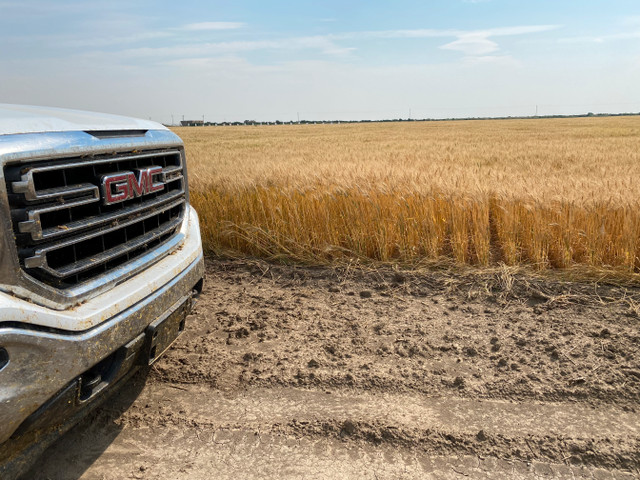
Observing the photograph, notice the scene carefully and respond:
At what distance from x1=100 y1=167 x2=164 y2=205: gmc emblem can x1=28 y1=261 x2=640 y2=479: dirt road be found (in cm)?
116

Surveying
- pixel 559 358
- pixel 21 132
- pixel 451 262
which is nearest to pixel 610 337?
pixel 559 358

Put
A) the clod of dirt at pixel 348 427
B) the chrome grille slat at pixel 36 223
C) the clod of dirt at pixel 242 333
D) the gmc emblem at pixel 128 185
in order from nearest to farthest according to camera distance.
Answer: the chrome grille slat at pixel 36 223 → the gmc emblem at pixel 128 185 → the clod of dirt at pixel 348 427 → the clod of dirt at pixel 242 333

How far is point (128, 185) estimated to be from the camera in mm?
2252

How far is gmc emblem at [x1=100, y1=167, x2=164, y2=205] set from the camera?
2094 millimetres

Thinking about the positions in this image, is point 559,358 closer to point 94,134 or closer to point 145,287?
point 145,287

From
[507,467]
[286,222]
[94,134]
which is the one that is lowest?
[507,467]

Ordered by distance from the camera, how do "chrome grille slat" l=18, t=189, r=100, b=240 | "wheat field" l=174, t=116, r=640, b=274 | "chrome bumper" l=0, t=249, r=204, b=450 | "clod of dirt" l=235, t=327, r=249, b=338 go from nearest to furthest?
"chrome bumper" l=0, t=249, r=204, b=450 < "chrome grille slat" l=18, t=189, r=100, b=240 < "clod of dirt" l=235, t=327, r=249, b=338 < "wheat field" l=174, t=116, r=640, b=274

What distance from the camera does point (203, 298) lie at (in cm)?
431

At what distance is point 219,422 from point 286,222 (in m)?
3.08

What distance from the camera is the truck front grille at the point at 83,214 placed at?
1700 mm

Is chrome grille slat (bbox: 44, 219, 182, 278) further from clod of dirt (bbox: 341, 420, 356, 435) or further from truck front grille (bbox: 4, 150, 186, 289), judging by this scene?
clod of dirt (bbox: 341, 420, 356, 435)

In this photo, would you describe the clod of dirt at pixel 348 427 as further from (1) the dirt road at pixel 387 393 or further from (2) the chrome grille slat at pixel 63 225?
(2) the chrome grille slat at pixel 63 225

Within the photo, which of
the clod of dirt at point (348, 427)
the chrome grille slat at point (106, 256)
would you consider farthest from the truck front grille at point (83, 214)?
the clod of dirt at point (348, 427)

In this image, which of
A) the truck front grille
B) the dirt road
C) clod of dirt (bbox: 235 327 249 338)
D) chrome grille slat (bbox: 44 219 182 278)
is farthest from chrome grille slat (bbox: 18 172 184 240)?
clod of dirt (bbox: 235 327 249 338)
